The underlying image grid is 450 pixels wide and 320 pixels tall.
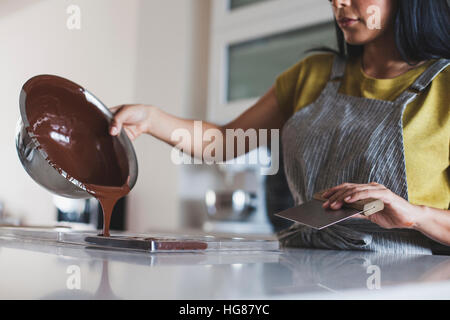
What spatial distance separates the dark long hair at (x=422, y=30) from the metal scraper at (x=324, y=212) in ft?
1.33

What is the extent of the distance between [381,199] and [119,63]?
8.59 ft

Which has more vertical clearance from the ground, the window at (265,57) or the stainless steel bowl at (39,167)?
the window at (265,57)

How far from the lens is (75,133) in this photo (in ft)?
2.96

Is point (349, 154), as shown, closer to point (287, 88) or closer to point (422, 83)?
point (422, 83)

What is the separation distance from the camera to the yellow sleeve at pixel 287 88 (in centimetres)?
119

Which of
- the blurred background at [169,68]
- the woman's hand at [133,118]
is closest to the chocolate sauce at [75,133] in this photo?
the woman's hand at [133,118]

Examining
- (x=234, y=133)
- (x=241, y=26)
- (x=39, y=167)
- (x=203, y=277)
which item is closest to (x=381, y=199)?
(x=203, y=277)

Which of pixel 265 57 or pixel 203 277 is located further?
pixel 265 57

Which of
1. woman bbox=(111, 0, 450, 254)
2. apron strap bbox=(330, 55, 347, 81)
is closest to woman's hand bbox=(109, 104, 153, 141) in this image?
woman bbox=(111, 0, 450, 254)

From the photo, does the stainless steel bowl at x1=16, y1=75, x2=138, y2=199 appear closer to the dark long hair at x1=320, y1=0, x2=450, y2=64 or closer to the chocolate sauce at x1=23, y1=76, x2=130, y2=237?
the chocolate sauce at x1=23, y1=76, x2=130, y2=237

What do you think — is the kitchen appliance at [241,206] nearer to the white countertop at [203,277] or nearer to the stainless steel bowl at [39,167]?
the stainless steel bowl at [39,167]
